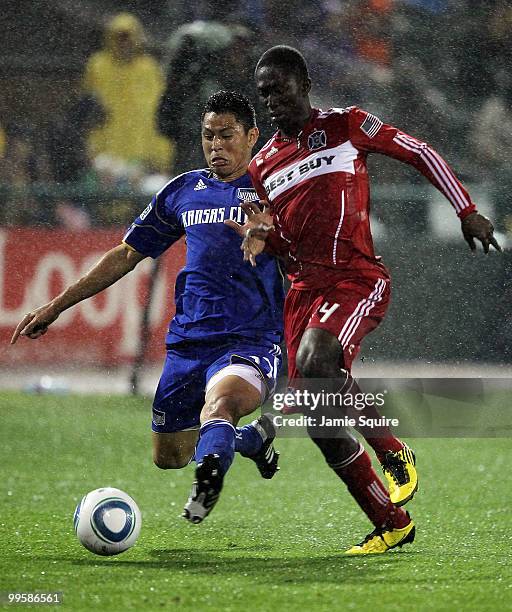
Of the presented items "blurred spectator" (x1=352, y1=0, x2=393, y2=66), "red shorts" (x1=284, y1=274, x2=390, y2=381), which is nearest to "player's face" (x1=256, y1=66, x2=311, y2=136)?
"red shorts" (x1=284, y1=274, x2=390, y2=381)

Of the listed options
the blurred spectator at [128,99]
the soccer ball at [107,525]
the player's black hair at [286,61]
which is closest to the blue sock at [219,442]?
the soccer ball at [107,525]

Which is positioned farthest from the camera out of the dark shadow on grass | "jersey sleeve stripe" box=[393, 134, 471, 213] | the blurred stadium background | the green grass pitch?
the blurred stadium background

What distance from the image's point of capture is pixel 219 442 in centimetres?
432

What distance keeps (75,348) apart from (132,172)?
1350 mm

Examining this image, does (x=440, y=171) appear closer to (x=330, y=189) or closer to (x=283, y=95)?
(x=330, y=189)

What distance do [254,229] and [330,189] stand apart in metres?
0.31

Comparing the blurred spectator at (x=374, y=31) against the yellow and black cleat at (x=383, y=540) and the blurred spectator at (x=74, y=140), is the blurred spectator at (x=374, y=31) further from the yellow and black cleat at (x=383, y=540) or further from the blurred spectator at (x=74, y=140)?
the yellow and black cleat at (x=383, y=540)

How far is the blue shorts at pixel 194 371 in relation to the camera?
16.4ft

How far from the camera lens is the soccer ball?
14.7ft

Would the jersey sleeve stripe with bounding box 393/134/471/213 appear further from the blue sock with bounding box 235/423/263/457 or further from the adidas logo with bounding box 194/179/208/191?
the blue sock with bounding box 235/423/263/457

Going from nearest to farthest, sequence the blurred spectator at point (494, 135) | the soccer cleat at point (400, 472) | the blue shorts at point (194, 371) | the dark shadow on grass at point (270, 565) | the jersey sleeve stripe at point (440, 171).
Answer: the dark shadow on grass at point (270, 565)
the jersey sleeve stripe at point (440, 171)
the soccer cleat at point (400, 472)
the blue shorts at point (194, 371)
the blurred spectator at point (494, 135)

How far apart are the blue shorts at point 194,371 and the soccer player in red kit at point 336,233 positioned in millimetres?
221

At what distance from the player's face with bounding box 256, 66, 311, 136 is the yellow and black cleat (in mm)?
1496

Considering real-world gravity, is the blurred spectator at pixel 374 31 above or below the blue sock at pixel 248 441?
above
